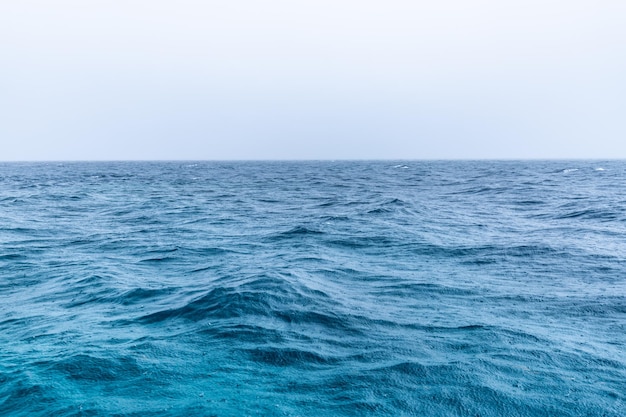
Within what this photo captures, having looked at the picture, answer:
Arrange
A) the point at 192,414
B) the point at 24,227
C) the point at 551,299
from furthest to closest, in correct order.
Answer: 1. the point at 24,227
2. the point at 551,299
3. the point at 192,414

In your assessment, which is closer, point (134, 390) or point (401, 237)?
point (134, 390)

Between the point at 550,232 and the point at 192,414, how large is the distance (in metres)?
18.9

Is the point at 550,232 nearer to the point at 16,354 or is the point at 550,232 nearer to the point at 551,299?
the point at 551,299

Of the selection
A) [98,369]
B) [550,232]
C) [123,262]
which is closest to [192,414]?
[98,369]

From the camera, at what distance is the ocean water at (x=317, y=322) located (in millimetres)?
7141

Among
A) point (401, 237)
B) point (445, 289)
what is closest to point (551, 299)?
point (445, 289)

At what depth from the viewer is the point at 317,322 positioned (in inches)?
414

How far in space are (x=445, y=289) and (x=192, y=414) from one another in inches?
317

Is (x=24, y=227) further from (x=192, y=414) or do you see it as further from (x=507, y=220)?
(x=507, y=220)

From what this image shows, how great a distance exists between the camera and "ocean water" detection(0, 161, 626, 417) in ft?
23.4

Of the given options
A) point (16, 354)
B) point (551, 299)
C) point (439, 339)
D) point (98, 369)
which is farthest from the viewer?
point (551, 299)

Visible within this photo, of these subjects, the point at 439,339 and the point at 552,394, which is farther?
the point at 439,339

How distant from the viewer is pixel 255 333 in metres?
9.70

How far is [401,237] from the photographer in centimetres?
2052
